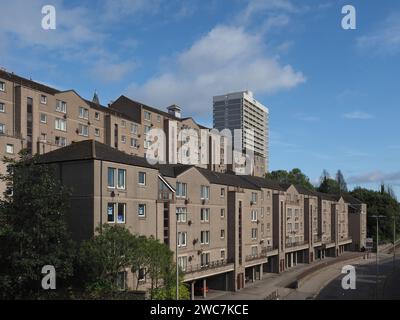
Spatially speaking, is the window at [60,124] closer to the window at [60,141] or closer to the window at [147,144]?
the window at [60,141]

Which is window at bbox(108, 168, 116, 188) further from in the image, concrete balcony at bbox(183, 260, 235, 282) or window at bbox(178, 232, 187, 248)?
window at bbox(178, 232, 187, 248)

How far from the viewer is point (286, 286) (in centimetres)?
5959

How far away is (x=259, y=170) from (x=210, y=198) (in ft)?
247

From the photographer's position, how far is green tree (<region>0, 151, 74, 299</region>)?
2408 cm

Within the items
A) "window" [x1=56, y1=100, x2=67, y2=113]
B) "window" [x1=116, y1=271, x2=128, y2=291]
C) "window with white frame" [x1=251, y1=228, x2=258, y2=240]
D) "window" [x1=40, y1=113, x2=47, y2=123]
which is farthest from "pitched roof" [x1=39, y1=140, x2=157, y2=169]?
"window" [x1=56, y1=100, x2=67, y2=113]

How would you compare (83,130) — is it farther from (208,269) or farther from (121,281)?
(121,281)

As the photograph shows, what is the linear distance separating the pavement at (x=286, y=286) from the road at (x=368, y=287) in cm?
149

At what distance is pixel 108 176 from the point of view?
1313 inches

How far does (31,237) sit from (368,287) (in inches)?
1889

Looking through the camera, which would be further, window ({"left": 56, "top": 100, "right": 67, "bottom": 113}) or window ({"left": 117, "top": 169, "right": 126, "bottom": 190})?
window ({"left": 56, "top": 100, "right": 67, "bottom": 113})

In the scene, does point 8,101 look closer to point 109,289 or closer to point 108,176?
point 108,176

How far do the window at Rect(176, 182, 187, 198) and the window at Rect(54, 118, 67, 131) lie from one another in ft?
89.8
